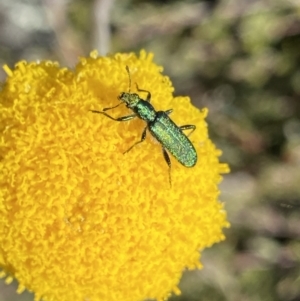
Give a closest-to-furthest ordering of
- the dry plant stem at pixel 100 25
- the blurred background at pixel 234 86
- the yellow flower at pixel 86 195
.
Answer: the yellow flower at pixel 86 195 → the dry plant stem at pixel 100 25 → the blurred background at pixel 234 86

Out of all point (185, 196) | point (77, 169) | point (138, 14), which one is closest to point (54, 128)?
point (77, 169)

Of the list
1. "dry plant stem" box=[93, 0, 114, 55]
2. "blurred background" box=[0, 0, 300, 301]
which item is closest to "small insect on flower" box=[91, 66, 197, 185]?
"dry plant stem" box=[93, 0, 114, 55]

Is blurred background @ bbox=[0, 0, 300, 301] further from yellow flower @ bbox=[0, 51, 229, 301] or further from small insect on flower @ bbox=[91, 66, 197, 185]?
small insect on flower @ bbox=[91, 66, 197, 185]

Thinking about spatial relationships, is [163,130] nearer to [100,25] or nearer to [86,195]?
[86,195]

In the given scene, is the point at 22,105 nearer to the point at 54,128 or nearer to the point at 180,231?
the point at 54,128

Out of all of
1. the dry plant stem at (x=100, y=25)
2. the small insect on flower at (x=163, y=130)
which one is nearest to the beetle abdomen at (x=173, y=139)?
the small insect on flower at (x=163, y=130)

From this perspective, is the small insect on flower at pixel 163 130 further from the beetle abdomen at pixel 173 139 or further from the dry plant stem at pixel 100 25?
the dry plant stem at pixel 100 25
